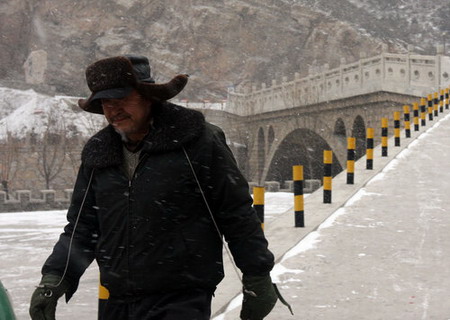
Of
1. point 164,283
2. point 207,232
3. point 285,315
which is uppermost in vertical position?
point 207,232

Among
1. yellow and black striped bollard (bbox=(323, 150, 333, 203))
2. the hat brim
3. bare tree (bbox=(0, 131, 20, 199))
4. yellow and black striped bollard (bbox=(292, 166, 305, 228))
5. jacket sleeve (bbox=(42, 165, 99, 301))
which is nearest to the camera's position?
the hat brim

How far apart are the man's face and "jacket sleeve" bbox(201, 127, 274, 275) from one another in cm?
29

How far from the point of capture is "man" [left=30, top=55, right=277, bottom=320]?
2729 mm

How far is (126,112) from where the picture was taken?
9.11ft

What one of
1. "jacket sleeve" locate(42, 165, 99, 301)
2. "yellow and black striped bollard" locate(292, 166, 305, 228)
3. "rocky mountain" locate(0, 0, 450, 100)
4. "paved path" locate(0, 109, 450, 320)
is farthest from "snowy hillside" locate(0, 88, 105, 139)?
"jacket sleeve" locate(42, 165, 99, 301)

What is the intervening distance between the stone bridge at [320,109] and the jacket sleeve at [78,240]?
86.6 ft

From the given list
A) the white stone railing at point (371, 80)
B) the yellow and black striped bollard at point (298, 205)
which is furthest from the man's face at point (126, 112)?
the white stone railing at point (371, 80)

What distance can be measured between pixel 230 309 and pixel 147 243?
2.57m

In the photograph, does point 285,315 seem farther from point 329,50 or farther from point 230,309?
point 329,50

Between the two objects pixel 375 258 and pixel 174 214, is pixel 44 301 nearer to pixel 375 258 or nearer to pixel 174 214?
pixel 174 214

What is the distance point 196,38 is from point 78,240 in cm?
7857

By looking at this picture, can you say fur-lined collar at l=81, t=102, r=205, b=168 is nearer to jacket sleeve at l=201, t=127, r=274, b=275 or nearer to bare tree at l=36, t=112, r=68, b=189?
jacket sleeve at l=201, t=127, r=274, b=275

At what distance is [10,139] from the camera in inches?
1928

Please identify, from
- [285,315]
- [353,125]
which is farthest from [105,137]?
[353,125]
